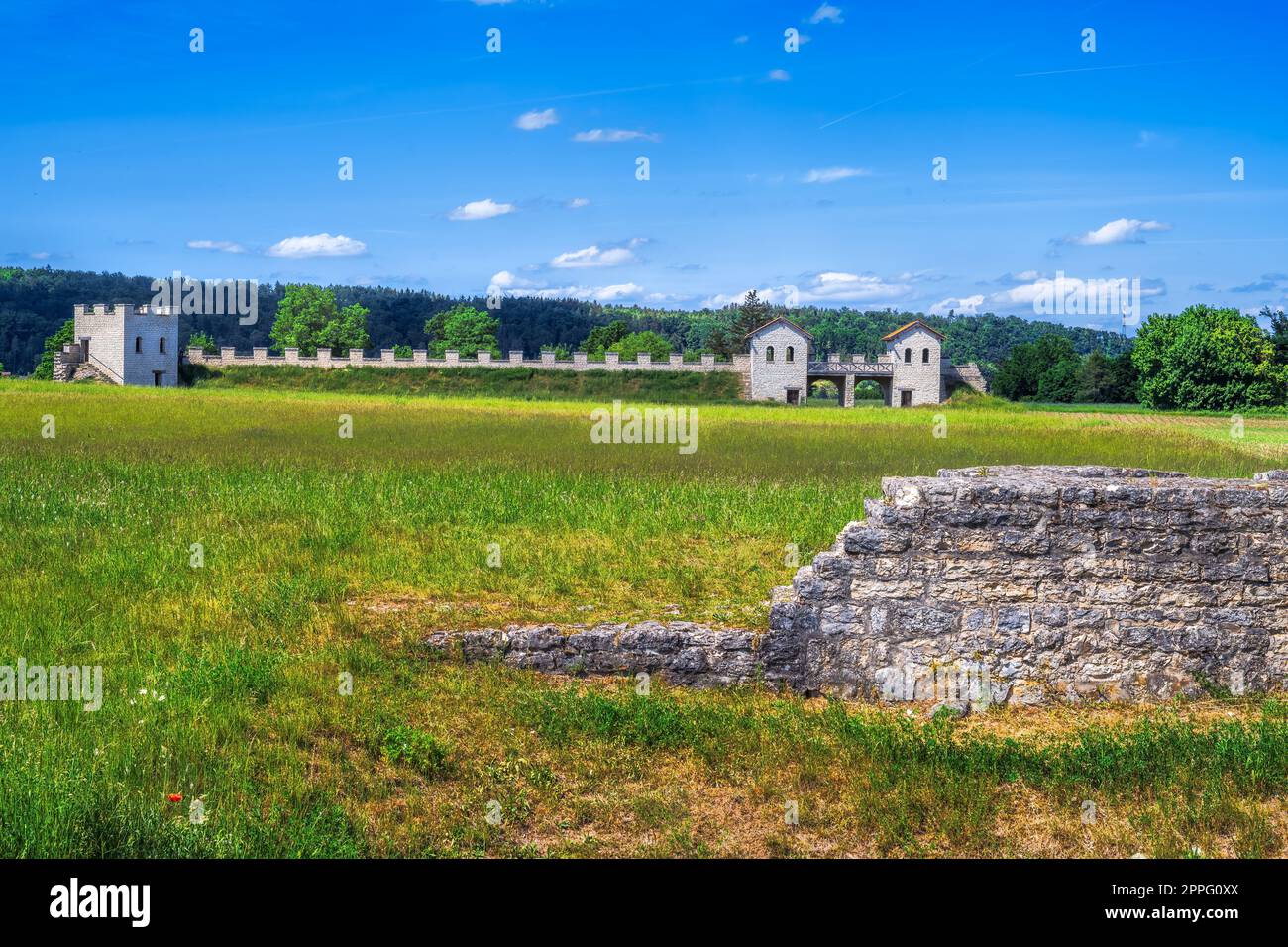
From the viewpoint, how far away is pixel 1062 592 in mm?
9484

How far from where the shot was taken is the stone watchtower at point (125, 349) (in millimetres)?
89625

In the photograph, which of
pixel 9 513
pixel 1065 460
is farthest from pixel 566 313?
pixel 9 513

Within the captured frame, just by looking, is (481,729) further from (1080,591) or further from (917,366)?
(917,366)

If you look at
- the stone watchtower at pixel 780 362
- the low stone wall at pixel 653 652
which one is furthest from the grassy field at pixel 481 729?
Answer: the stone watchtower at pixel 780 362

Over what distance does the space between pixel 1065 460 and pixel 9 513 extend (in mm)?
26419

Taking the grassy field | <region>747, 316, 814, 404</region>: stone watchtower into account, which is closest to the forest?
<region>747, 316, 814, 404</region>: stone watchtower

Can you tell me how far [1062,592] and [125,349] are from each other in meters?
94.7

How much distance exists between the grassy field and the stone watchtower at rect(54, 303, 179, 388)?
80.7 meters

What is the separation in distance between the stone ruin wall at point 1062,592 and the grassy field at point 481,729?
15.3 inches

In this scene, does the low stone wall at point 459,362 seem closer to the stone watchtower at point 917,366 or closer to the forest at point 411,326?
the stone watchtower at point 917,366

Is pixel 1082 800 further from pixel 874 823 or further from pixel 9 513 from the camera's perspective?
pixel 9 513

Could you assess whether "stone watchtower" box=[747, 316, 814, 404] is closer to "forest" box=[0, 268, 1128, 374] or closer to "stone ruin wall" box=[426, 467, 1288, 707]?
"forest" box=[0, 268, 1128, 374]

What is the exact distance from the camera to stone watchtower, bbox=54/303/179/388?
8962 cm

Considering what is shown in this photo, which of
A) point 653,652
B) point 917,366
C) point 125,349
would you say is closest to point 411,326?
point 125,349
